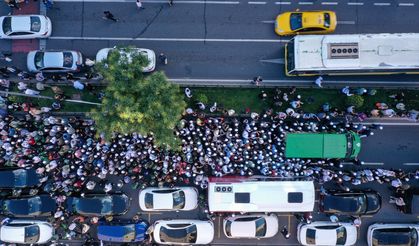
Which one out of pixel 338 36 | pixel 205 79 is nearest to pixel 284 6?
pixel 338 36

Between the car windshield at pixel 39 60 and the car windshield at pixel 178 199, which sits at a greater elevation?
the car windshield at pixel 39 60

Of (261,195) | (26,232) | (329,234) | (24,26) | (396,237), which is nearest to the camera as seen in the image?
(261,195)

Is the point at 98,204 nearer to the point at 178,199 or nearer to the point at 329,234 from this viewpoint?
the point at 178,199

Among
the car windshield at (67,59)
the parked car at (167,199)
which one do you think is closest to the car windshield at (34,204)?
the parked car at (167,199)

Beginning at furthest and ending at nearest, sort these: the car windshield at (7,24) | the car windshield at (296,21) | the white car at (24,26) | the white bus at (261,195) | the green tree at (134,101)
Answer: the car windshield at (7,24) < the white car at (24,26) < the car windshield at (296,21) < the white bus at (261,195) < the green tree at (134,101)

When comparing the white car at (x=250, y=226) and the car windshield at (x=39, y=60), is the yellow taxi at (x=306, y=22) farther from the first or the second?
the car windshield at (x=39, y=60)

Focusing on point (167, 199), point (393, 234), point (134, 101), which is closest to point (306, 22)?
point (134, 101)

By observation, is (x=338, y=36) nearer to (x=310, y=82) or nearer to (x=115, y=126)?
(x=310, y=82)

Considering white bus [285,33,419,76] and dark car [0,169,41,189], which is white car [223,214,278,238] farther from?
dark car [0,169,41,189]
